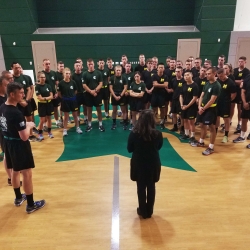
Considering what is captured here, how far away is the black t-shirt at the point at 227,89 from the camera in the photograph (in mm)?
4790

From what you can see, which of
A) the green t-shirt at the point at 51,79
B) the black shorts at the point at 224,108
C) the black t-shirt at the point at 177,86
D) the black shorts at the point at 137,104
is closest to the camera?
the black shorts at the point at 224,108

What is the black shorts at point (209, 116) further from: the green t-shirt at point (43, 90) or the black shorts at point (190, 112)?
the green t-shirt at point (43, 90)

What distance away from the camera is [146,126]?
236cm

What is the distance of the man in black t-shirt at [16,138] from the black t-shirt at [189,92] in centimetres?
339

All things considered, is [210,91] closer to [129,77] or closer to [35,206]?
[129,77]

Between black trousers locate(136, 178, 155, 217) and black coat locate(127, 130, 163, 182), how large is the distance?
0.06 meters

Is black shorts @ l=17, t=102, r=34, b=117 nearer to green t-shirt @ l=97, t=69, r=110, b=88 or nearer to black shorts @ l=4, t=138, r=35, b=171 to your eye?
green t-shirt @ l=97, t=69, r=110, b=88

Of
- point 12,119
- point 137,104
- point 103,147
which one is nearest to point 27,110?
point 103,147

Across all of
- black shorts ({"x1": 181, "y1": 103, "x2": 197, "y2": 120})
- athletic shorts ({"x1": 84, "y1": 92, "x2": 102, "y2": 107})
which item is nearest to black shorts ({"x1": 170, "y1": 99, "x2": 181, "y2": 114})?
black shorts ({"x1": 181, "y1": 103, "x2": 197, "y2": 120})

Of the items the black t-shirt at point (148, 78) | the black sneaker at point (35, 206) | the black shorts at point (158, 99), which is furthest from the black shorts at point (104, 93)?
the black sneaker at point (35, 206)

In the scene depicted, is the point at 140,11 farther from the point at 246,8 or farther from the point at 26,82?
the point at 26,82

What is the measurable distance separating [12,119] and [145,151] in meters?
1.48

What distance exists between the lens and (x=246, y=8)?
383 inches

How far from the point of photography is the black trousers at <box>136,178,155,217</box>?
2602 millimetres
